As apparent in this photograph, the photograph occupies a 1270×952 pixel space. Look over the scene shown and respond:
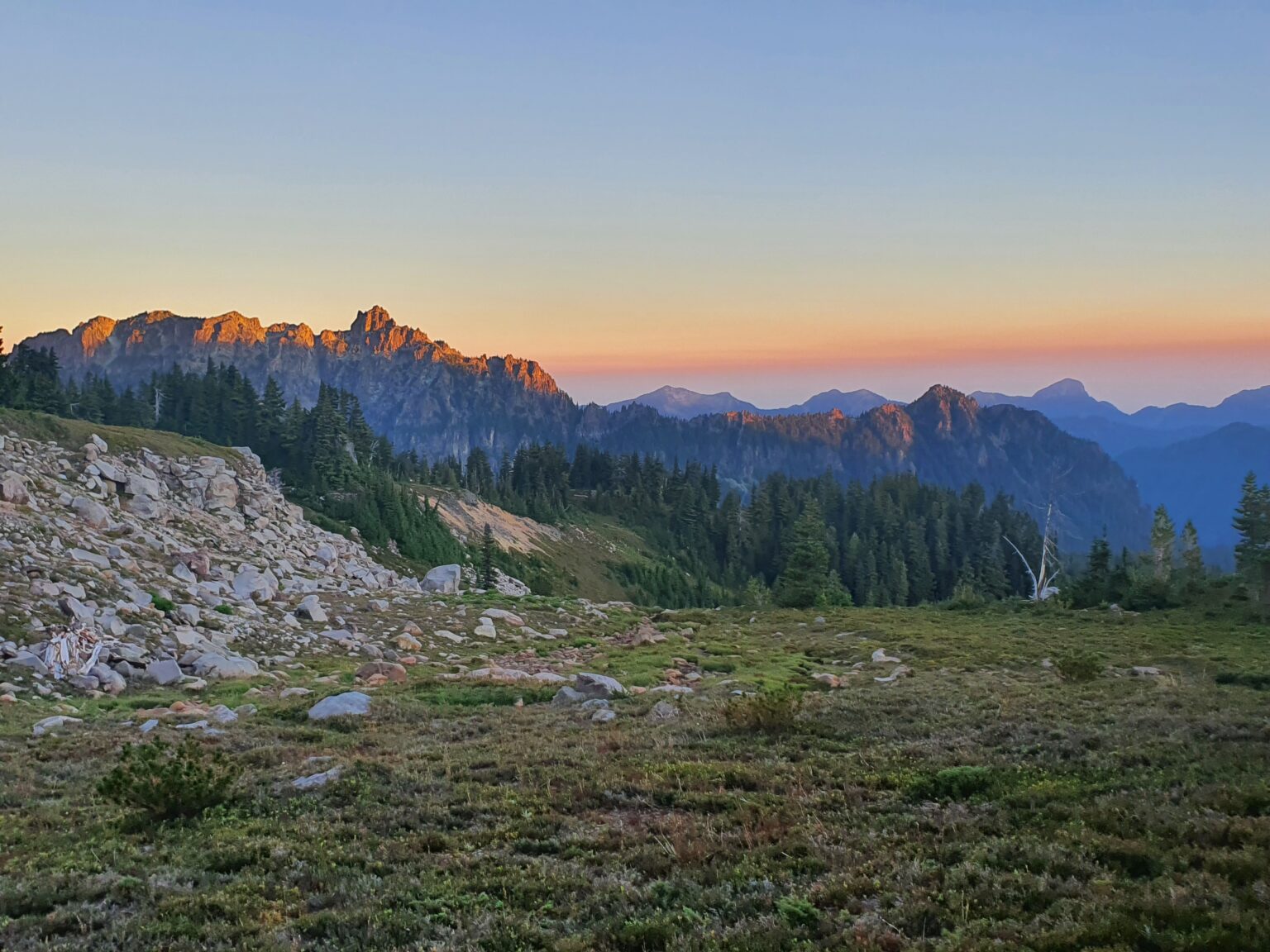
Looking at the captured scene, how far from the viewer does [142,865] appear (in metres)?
8.80

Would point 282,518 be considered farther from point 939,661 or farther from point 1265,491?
point 1265,491

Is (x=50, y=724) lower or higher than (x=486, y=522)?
higher

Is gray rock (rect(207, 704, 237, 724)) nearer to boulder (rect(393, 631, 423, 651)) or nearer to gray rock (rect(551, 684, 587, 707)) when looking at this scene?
gray rock (rect(551, 684, 587, 707))

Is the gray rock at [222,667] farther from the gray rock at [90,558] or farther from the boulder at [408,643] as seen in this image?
the gray rock at [90,558]

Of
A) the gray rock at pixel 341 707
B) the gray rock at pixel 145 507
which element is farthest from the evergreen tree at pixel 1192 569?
the gray rock at pixel 145 507

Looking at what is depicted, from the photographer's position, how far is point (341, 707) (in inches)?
693

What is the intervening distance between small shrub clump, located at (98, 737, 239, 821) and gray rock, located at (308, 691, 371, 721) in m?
5.96

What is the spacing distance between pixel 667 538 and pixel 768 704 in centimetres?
13759

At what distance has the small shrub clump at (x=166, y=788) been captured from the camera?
10.5 metres

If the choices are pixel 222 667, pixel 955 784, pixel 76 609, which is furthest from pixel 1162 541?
pixel 76 609

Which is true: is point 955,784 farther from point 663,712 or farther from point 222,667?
point 222,667

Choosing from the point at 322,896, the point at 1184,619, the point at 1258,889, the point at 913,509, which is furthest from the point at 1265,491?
the point at 913,509

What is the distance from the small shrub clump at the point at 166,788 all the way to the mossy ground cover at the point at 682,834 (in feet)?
0.97

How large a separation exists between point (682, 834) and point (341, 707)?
1145 centimetres
